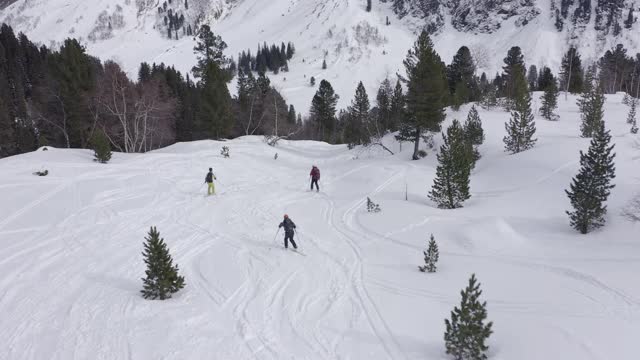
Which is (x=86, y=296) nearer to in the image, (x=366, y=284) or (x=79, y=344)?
(x=79, y=344)

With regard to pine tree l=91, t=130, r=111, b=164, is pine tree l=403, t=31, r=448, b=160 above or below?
above

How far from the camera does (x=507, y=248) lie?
1433cm

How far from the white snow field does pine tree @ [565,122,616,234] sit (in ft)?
2.04

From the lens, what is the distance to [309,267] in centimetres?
1324

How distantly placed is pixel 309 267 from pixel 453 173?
10.1 meters

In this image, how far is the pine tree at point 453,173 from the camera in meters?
19.1

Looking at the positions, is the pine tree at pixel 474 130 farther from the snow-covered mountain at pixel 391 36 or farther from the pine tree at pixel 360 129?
the snow-covered mountain at pixel 391 36

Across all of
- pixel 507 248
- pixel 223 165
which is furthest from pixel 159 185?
pixel 507 248

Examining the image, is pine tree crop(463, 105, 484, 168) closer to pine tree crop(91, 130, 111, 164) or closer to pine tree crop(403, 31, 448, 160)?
pine tree crop(403, 31, 448, 160)

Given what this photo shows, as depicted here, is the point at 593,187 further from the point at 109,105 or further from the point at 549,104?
A: the point at 109,105

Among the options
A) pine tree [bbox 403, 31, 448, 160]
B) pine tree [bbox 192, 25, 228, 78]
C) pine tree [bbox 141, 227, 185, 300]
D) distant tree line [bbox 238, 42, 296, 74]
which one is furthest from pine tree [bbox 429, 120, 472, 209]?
distant tree line [bbox 238, 42, 296, 74]

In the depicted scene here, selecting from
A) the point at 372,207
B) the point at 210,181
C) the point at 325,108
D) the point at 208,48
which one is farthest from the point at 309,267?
the point at 325,108

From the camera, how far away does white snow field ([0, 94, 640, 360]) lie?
8742 millimetres

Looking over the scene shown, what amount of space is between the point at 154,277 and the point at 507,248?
40.0 feet
